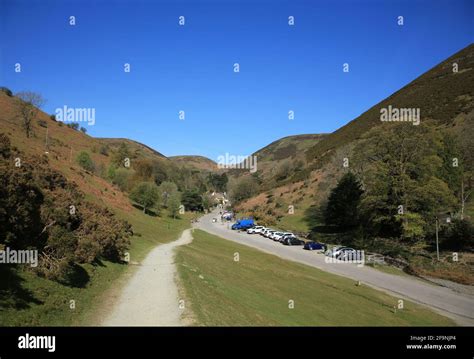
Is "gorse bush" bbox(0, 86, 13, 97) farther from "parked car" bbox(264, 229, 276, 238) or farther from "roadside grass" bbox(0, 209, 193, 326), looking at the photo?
"roadside grass" bbox(0, 209, 193, 326)

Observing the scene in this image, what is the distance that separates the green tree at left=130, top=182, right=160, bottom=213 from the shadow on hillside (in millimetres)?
55130

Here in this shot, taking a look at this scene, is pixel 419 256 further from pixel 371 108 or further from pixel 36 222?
pixel 371 108

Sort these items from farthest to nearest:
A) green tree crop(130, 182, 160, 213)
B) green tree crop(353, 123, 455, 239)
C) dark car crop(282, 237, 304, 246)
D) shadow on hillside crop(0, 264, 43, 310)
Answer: green tree crop(130, 182, 160, 213) → dark car crop(282, 237, 304, 246) → green tree crop(353, 123, 455, 239) → shadow on hillside crop(0, 264, 43, 310)

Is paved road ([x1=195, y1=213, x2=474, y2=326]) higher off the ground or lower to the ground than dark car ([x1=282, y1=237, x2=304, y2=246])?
lower

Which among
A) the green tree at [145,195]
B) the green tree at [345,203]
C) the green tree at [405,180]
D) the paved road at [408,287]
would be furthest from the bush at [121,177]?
the green tree at [405,180]

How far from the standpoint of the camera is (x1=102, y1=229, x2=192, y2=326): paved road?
13.1m

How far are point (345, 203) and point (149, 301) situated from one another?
53.9 meters

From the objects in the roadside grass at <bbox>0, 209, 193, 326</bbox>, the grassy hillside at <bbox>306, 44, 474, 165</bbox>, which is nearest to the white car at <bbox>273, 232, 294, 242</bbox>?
the grassy hillside at <bbox>306, 44, 474, 165</bbox>

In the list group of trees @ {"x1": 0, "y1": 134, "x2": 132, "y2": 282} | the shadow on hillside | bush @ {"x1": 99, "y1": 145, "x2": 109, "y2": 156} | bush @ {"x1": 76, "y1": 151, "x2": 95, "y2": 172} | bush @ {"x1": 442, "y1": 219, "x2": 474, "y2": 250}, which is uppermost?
bush @ {"x1": 99, "y1": 145, "x2": 109, "y2": 156}

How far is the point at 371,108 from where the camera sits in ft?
454
